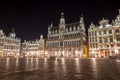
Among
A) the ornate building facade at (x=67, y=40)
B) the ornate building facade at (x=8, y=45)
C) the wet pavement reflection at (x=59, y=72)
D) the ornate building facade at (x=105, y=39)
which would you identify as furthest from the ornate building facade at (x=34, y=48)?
the wet pavement reflection at (x=59, y=72)

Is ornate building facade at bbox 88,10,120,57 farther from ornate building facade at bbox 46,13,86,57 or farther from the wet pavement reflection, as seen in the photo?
the wet pavement reflection

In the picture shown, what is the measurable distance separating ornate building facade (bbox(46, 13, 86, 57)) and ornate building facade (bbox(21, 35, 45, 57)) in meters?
13.8

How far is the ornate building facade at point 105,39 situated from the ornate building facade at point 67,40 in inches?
461

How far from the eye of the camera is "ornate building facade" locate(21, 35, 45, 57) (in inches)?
4530

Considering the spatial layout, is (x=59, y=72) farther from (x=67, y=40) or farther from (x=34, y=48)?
(x=34, y=48)

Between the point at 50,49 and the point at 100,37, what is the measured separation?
142 feet

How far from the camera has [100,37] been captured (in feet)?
241

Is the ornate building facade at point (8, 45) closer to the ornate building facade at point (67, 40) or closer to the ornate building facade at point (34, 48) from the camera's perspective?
the ornate building facade at point (34, 48)

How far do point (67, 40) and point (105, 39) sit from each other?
30.3m

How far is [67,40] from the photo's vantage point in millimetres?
93500

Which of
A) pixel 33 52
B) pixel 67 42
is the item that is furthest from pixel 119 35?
pixel 33 52

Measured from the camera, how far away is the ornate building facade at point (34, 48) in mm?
115062

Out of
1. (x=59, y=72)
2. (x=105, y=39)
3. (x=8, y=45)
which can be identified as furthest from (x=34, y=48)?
(x=59, y=72)

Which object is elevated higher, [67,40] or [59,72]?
[67,40]
